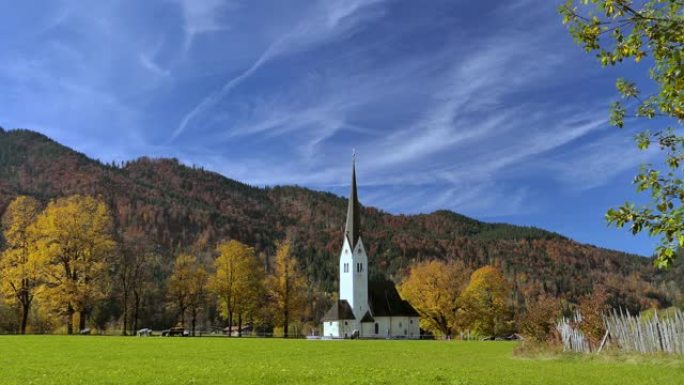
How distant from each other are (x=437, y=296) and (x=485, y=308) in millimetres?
6556

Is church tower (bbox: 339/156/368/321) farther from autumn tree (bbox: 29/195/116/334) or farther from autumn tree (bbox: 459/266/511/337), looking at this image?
autumn tree (bbox: 29/195/116/334)

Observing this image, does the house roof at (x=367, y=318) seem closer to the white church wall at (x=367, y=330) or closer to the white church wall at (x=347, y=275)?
the white church wall at (x=367, y=330)

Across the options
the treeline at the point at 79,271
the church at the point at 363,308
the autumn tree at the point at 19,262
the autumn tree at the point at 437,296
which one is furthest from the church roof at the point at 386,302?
the autumn tree at the point at 19,262

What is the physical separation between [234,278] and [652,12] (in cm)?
6405

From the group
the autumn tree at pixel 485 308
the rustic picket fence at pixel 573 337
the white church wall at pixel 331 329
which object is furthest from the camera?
the white church wall at pixel 331 329

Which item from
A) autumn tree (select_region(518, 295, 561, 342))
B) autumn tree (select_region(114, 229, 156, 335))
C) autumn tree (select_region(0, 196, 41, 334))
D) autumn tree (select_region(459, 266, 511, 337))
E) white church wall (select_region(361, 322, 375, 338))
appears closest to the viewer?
autumn tree (select_region(518, 295, 561, 342))

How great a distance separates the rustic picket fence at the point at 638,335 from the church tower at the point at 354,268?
49.2m

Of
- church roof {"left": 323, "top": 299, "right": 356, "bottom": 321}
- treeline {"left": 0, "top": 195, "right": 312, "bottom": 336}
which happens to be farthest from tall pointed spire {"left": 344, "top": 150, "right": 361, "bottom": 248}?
treeline {"left": 0, "top": 195, "right": 312, "bottom": 336}

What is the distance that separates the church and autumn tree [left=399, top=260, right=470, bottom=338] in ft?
5.07

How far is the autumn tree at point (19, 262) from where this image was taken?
50906 mm

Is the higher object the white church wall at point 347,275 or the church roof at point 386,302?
the white church wall at point 347,275

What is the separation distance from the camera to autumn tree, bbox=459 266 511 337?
77.4m

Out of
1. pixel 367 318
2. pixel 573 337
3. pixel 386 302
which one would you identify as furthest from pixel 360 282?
pixel 573 337

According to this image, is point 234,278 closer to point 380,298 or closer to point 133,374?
point 380,298
